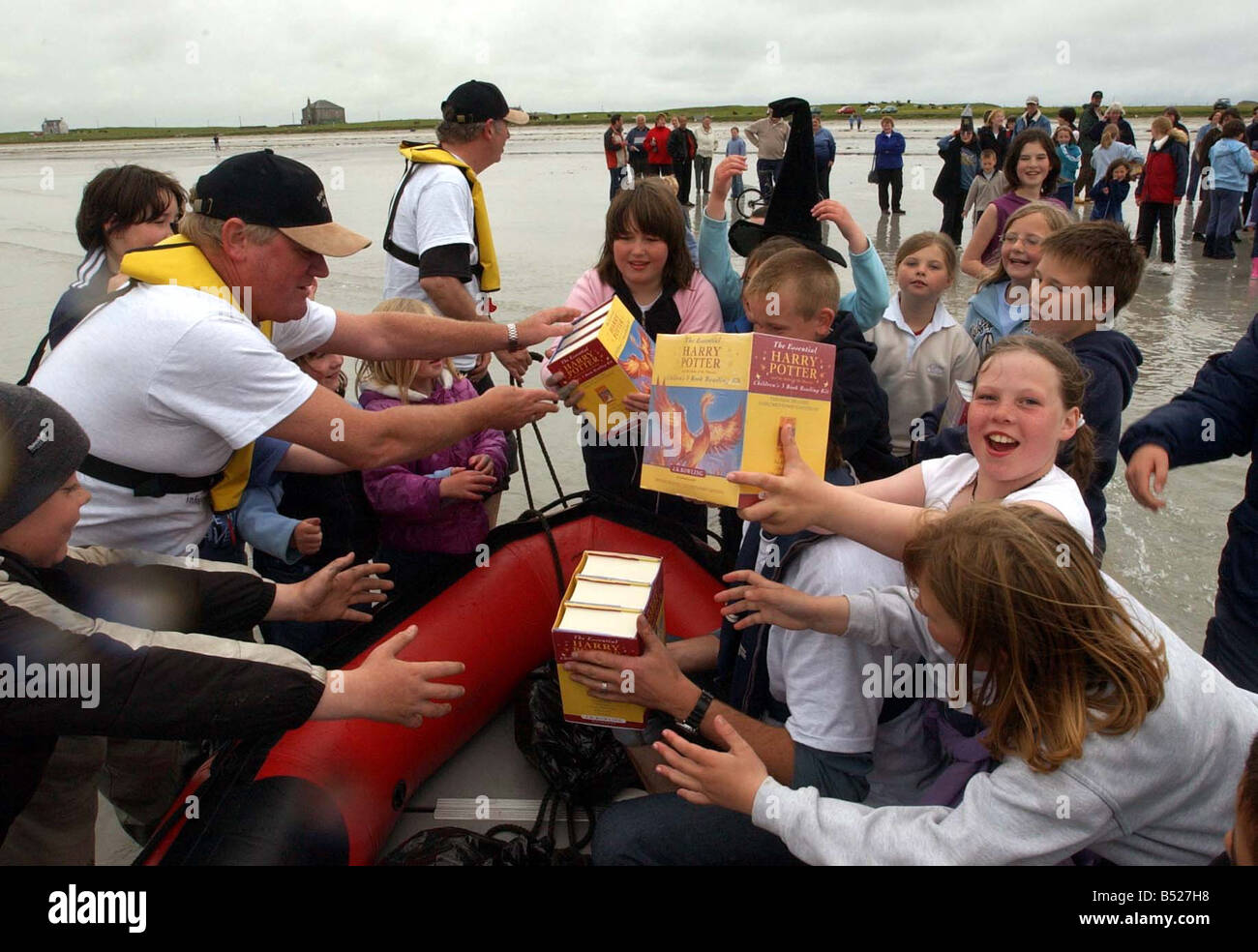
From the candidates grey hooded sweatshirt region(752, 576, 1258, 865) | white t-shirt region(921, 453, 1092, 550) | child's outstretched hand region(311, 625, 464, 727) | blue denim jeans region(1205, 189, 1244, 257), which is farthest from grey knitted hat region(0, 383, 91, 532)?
blue denim jeans region(1205, 189, 1244, 257)

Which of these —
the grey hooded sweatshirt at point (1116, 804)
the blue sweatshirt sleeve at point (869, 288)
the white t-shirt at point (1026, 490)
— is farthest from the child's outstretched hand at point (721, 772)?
the blue sweatshirt sleeve at point (869, 288)

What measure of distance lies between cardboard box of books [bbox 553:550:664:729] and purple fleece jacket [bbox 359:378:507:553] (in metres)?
0.86

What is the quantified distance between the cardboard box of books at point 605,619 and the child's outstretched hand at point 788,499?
41 centimetres

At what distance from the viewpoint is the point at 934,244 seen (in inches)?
123

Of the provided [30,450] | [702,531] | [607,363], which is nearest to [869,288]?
[702,531]

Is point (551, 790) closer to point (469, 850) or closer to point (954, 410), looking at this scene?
point (469, 850)

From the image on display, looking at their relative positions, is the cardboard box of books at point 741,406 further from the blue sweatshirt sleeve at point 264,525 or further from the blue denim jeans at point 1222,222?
the blue denim jeans at point 1222,222

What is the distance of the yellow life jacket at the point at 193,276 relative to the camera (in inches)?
76.6

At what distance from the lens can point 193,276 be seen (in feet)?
6.57

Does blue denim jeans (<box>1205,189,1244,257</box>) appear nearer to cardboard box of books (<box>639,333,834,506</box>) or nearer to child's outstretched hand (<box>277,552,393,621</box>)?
cardboard box of books (<box>639,333,834,506</box>)

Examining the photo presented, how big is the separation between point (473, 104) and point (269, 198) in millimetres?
1707

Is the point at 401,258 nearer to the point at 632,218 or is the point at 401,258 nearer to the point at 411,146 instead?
the point at 411,146

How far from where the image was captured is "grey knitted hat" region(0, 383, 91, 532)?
147cm
